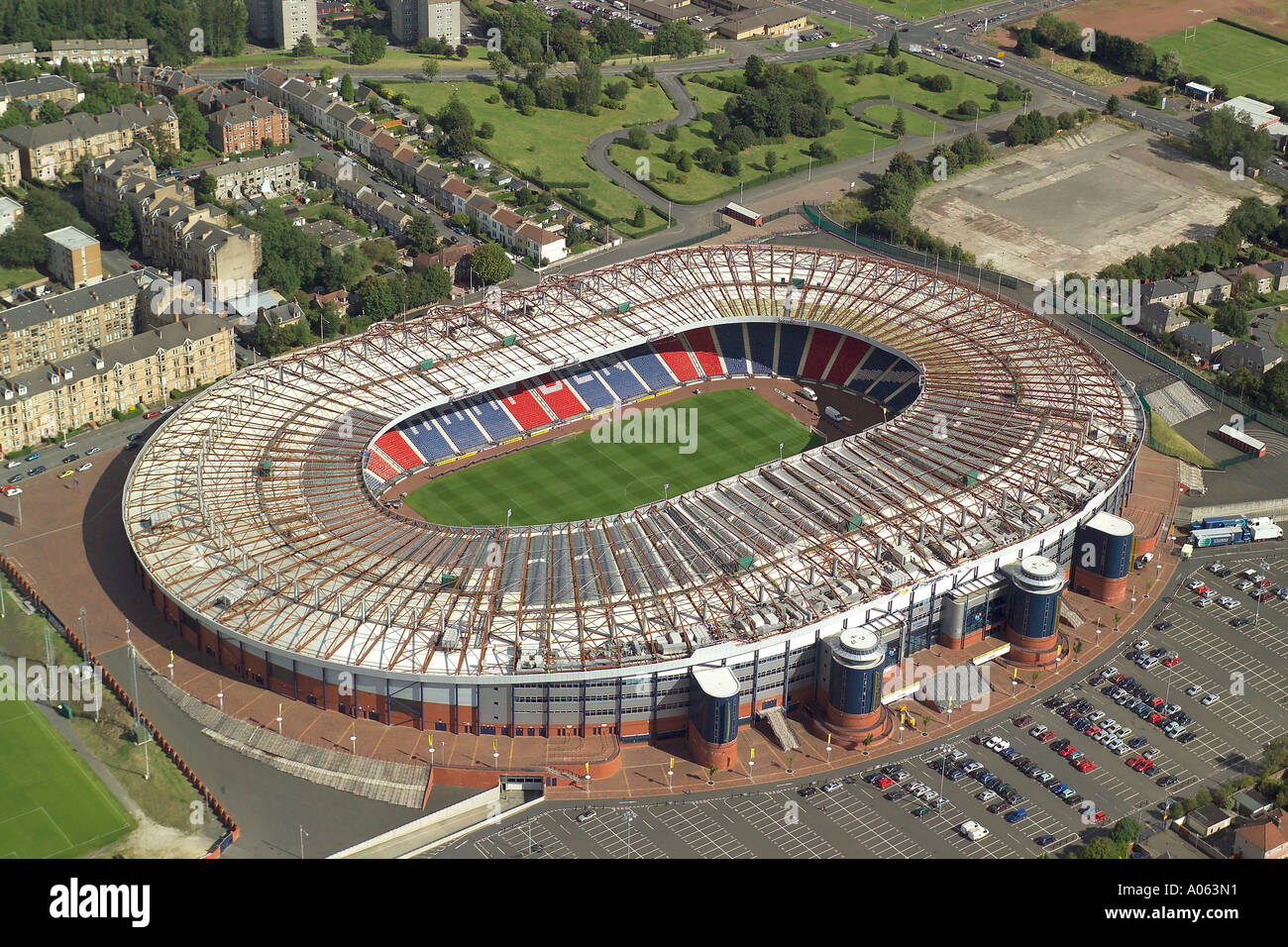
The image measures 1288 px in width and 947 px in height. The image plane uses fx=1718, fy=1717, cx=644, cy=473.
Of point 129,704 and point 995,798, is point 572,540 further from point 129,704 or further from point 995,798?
point 995,798

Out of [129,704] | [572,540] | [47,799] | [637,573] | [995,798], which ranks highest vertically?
[572,540]

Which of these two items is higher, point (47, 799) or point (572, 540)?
point (572, 540)

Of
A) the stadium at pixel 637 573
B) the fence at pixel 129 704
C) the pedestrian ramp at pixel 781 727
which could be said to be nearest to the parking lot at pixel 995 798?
the pedestrian ramp at pixel 781 727

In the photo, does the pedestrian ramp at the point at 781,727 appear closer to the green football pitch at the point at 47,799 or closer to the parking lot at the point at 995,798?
the parking lot at the point at 995,798

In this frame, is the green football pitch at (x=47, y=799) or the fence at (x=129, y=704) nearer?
the green football pitch at (x=47, y=799)

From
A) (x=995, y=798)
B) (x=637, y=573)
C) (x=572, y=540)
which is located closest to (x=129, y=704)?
(x=572, y=540)
